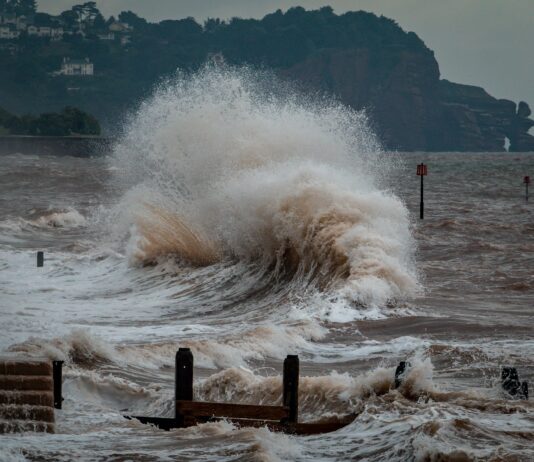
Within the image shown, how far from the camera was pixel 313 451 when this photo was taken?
8.90 meters

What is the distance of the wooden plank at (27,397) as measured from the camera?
29.2 ft

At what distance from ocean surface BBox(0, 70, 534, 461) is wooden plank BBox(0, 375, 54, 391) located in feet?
1.20

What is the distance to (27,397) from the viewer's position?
894cm

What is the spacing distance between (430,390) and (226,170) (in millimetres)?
15815

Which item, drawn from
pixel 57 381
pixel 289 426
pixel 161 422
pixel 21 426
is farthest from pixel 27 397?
pixel 289 426

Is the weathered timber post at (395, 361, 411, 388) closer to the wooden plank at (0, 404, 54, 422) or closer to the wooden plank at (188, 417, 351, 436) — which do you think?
the wooden plank at (188, 417, 351, 436)

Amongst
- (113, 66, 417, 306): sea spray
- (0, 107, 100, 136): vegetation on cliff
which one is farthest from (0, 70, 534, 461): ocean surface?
(0, 107, 100, 136): vegetation on cliff

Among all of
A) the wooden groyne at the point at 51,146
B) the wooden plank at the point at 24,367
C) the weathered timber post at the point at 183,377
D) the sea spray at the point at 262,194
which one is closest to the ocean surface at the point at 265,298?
the sea spray at the point at 262,194

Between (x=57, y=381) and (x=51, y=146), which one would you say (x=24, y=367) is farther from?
(x=51, y=146)

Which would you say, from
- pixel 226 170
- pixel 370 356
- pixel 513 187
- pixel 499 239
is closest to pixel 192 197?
pixel 226 170

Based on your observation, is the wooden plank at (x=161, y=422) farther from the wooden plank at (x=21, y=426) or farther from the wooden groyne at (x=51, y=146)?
the wooden groyne at (x=51, y=146)

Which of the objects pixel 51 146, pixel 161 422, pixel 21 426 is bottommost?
pixel 51 146

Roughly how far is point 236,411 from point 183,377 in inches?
21.3

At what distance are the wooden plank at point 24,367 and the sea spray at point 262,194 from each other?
8.08m
